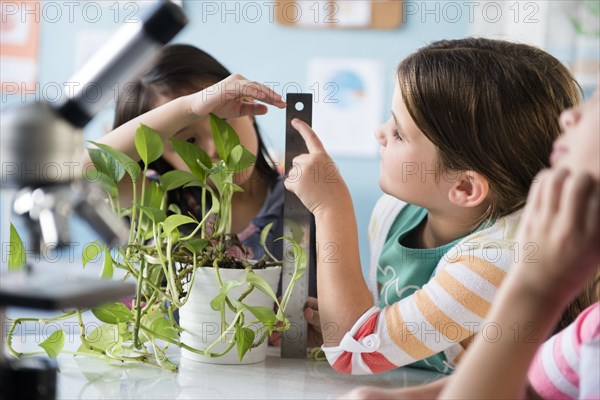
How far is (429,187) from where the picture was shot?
41.8 inches

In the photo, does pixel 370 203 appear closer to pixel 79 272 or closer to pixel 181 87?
pixel 181 87

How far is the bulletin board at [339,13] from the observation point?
2609 millimetres

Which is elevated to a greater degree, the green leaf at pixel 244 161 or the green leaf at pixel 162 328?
the green leaf at pixel 244 161

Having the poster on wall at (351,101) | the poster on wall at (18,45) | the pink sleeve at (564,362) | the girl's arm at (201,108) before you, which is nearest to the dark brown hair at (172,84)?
the girl's arm at (201,108)

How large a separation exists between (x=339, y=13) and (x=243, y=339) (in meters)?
1.90

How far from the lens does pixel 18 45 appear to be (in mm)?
2682

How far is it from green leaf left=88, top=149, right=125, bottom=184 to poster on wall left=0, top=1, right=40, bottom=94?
1.92 meters

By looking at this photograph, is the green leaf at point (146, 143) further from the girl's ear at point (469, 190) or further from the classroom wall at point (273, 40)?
the classroom wall at point (273, 40)

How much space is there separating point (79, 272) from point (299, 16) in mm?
2174

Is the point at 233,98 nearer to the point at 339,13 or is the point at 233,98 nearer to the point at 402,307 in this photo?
the point at 402,307

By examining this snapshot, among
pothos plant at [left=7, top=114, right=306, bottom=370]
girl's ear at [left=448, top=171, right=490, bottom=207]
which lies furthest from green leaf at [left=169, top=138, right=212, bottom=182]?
girl's ear at [left=448, top=171, right=490, bottom=207]

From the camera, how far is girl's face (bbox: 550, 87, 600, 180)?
0.52 meters

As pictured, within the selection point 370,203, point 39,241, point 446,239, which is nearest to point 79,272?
point 39,241

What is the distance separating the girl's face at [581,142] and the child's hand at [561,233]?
39 millimetres
